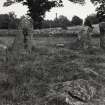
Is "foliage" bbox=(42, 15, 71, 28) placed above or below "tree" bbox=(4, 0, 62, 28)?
below

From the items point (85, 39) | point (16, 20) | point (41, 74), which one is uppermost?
point (16, 20)

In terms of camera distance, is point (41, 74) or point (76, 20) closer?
point (41, 74)

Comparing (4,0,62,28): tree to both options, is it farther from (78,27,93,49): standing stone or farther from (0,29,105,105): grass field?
(0,29,105,105): grass field

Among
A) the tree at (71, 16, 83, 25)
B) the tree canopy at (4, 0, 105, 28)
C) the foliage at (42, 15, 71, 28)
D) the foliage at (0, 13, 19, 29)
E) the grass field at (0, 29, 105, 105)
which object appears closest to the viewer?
the grass field at (0, 29, 105, 105)

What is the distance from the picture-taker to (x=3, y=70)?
918cm

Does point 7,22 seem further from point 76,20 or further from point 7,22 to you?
point 76,20

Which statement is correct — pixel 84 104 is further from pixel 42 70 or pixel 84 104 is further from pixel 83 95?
pixel 42 70

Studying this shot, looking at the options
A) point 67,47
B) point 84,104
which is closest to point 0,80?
point 84,104

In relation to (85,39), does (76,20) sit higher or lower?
higher

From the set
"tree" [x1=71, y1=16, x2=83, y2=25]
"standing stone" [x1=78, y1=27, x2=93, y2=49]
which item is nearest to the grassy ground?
"standing stone" [x1=78, y1=27, x2=93, y2=49]

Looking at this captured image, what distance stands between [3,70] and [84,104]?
3777 mm

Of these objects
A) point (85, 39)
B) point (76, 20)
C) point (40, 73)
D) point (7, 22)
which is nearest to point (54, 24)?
point (76, 20)

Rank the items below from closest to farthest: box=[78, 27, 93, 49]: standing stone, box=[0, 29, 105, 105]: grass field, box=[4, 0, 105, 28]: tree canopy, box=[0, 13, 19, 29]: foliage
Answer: box=[0, 29, 105, 105]: grass field < box=[78, 27, 93, 49]: standing stone < box=[4, 0, 105, 28]: tree canopy < box=[0, 13, 19, 29]: foliage

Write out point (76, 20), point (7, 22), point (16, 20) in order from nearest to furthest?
point (16, 20) → point (7, 22) → point (76, 20)
